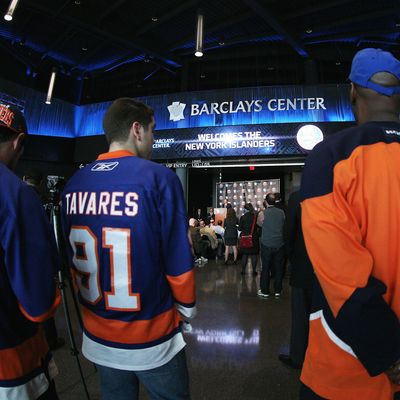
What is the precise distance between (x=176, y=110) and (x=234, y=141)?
220 cm

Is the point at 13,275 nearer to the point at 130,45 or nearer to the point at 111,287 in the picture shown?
the point at 111,287

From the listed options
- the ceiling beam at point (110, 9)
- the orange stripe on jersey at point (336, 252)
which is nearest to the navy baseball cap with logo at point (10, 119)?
the orange stripe on jersey at point (336, 252)

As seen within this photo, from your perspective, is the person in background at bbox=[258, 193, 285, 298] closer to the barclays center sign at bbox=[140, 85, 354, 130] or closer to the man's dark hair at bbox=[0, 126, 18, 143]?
the man's dark hair at bbox=[0, 126, 18, 143]

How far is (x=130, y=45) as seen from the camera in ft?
35.4

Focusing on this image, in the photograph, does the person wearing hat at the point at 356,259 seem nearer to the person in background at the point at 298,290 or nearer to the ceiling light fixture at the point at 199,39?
the person in background at the point at 298,290

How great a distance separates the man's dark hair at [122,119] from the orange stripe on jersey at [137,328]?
72cm

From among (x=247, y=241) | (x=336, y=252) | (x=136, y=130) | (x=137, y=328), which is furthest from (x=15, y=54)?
(x=336, y=252)

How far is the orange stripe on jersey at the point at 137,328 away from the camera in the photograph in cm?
112

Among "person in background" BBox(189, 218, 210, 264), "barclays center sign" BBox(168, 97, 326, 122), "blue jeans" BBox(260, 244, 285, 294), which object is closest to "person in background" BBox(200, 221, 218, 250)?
"person in background" BBox(189, 218, 210, 264)

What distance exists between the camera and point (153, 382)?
44.3 inches

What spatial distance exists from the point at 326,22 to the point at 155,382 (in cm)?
1145

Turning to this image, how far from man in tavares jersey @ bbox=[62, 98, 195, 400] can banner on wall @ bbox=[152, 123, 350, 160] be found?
27.3 ft

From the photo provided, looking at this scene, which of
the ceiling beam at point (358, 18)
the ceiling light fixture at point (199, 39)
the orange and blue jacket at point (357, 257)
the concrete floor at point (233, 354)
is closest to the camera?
the orange and blue jacket at point (357, 257)

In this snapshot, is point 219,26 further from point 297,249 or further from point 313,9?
point 297,249
